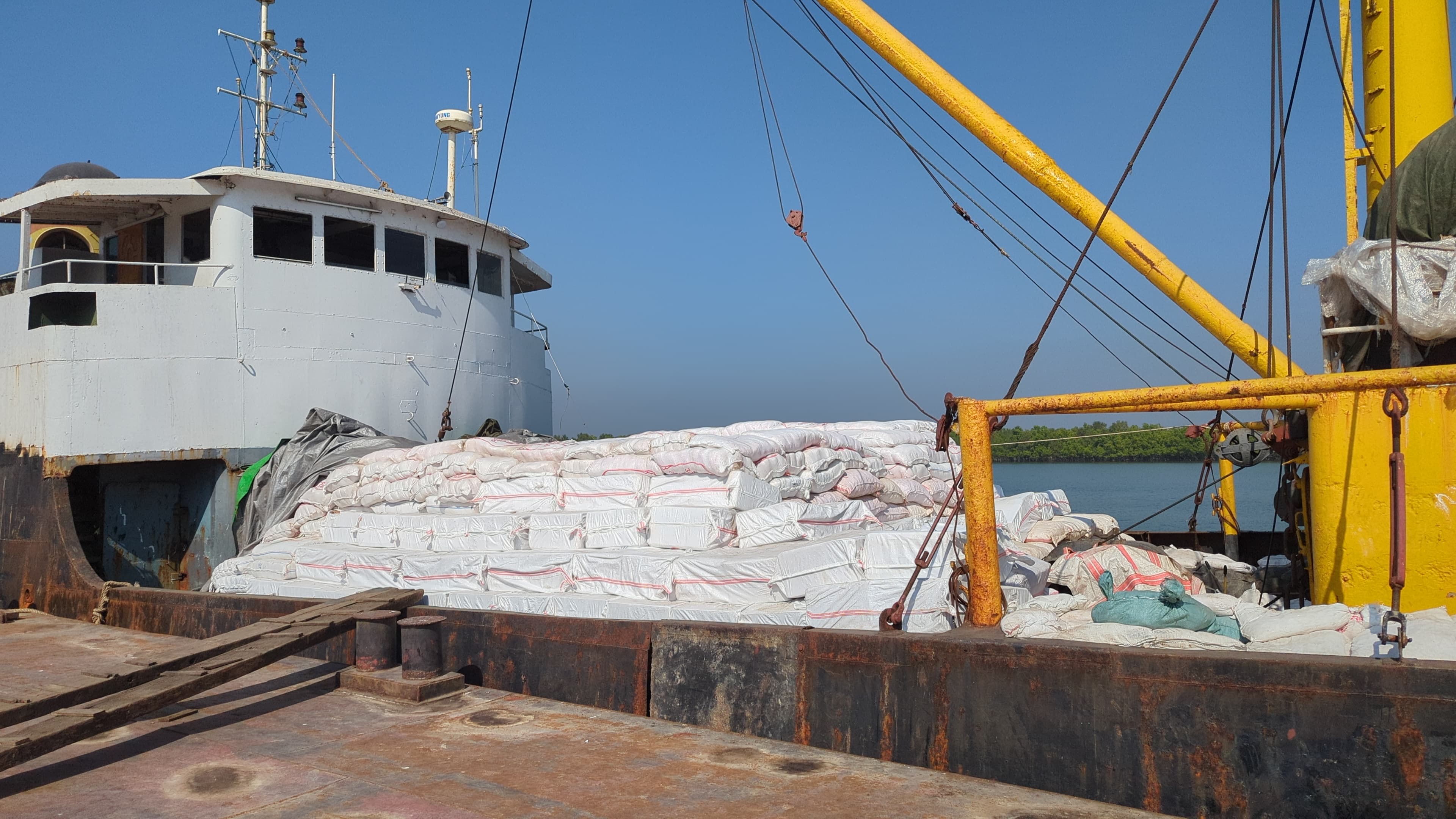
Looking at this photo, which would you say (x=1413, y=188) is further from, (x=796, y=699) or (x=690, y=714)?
(x=690, y=714)

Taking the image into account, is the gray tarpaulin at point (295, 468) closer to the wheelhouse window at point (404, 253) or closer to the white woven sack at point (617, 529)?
the wheelhouse window at point (404, 253)

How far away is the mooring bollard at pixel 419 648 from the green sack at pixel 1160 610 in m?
3.38

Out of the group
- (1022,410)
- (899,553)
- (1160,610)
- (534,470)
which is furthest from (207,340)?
(1160,610)

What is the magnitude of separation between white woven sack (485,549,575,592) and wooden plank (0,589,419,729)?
1.61ft

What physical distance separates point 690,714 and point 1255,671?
8.10 ft

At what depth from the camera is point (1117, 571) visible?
15.8ft

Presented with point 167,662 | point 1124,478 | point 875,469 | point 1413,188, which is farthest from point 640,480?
point 1124,478

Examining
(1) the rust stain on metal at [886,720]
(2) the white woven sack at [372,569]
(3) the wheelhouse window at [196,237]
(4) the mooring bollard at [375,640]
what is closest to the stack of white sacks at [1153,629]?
(1) the rust stain on metal at [886,720]

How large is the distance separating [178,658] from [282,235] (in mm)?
6094

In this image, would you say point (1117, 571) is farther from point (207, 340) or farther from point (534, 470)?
point (207, 340)

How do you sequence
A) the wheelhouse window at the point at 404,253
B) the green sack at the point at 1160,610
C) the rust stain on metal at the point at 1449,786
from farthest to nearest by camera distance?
the wheelhouse window at the point at 404,253 → the green sack at the point at 1160,610 → the rust stain on metal at the point at 1449,786

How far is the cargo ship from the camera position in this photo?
10.2 ft

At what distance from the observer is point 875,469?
735 cm

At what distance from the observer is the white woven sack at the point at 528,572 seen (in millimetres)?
5641
